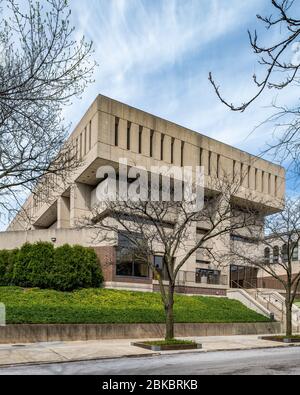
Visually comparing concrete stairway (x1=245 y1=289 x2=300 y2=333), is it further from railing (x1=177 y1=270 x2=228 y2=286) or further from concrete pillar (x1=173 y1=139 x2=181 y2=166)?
concrete pillar (x1=173 y1=139 x2=181 y2=166)

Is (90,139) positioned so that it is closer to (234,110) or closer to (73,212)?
(73,212)

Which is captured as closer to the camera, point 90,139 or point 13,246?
point 13,246

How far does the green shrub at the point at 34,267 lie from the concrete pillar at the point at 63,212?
55.5 ft

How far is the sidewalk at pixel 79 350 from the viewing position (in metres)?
14.9

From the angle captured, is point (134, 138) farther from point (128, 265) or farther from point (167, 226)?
point (128, 265)

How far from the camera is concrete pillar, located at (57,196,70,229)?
48.8m

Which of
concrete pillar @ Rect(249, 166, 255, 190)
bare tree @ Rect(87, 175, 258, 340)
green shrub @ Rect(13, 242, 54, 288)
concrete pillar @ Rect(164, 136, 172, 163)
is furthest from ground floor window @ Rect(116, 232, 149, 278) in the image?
concrete pillar @ Rect(249, 166, 255, 190)

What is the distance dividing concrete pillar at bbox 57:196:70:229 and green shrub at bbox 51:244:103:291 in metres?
16.1

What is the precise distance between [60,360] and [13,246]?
77.7 feet

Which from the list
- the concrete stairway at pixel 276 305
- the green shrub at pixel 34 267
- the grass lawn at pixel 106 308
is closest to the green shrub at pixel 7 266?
the green shrub at pixel 34 267

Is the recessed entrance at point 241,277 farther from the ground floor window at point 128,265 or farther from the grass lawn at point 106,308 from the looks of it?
the ground floor window at point 128,265

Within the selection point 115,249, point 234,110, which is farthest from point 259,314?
point 234,110

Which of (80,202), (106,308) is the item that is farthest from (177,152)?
(106,308)

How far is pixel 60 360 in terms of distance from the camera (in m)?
14.7
